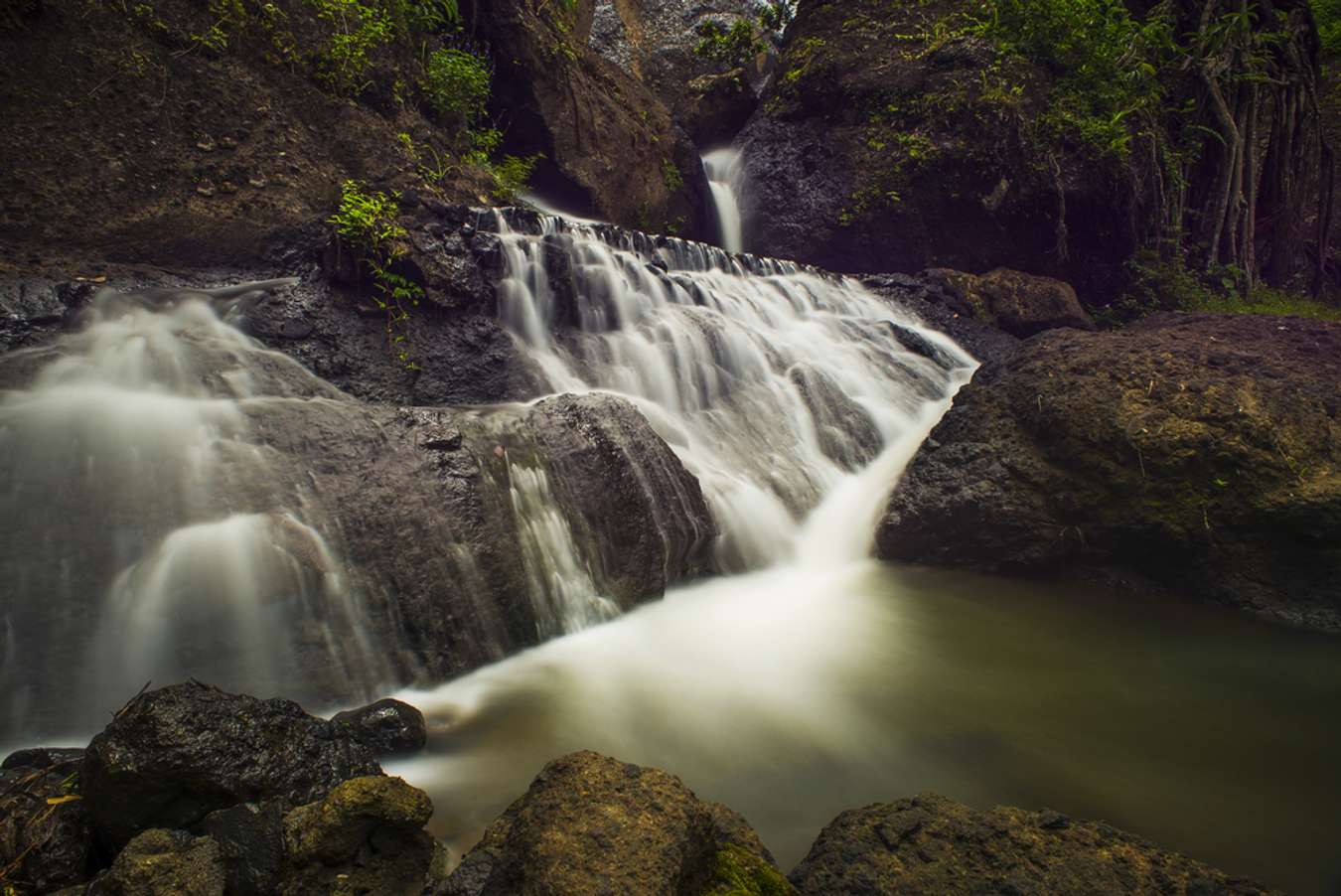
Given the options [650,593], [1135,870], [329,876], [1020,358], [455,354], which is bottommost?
[1135,870]

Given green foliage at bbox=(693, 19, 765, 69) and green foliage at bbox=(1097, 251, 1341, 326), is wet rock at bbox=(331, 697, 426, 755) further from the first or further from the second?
green foliage at bbox=(693, 19, 765, 69)

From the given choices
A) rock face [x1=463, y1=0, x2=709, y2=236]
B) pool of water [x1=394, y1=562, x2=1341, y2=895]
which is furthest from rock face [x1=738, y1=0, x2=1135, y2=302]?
pool of water [x1=394, y1=562, x2=1341, y2=895]

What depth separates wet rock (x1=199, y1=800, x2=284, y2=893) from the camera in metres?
1.62

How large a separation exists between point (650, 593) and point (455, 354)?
2.90 m

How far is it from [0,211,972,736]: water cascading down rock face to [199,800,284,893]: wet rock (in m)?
1.10

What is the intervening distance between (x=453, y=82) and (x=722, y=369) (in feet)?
16.6

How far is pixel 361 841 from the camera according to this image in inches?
68.6

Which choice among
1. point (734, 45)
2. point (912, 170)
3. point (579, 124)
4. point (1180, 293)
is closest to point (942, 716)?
point (579, 124)

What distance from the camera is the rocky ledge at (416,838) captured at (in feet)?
5.02

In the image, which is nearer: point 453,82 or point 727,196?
point 453,82

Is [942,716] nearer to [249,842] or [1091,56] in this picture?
[249,842]

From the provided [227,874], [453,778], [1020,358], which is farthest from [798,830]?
[1020,358]

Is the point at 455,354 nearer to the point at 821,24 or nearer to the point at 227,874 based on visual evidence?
the point at 227,874

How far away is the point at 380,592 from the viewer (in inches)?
122
